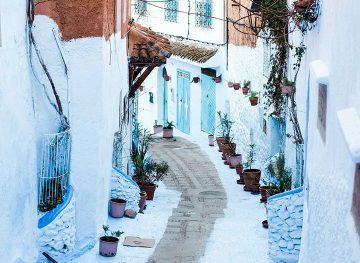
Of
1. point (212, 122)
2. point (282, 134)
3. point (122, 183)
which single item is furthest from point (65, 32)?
point (212, 122)

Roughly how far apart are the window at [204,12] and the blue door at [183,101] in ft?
7.86

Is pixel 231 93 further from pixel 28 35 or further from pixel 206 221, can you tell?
pixel 28 35

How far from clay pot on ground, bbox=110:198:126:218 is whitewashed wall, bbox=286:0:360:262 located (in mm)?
5046

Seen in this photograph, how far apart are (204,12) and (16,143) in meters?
16.9

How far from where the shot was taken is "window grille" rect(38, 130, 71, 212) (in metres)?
11.6

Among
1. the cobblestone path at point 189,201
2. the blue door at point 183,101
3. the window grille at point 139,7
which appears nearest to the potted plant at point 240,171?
the cobblestone path at point 189,201

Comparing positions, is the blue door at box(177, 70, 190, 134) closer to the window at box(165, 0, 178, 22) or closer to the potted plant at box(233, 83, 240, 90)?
the window at box(165, 0, 178, 22)

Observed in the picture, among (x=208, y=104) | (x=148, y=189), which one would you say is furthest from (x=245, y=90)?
(x=208, y=104)

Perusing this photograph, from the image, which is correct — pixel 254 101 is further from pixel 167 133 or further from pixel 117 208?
pixel 167 133

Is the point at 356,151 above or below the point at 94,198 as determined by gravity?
above

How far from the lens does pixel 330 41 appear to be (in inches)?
318

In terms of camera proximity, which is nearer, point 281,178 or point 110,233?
point 110,233

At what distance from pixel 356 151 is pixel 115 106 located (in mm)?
10401

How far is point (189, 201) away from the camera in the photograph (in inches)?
664
